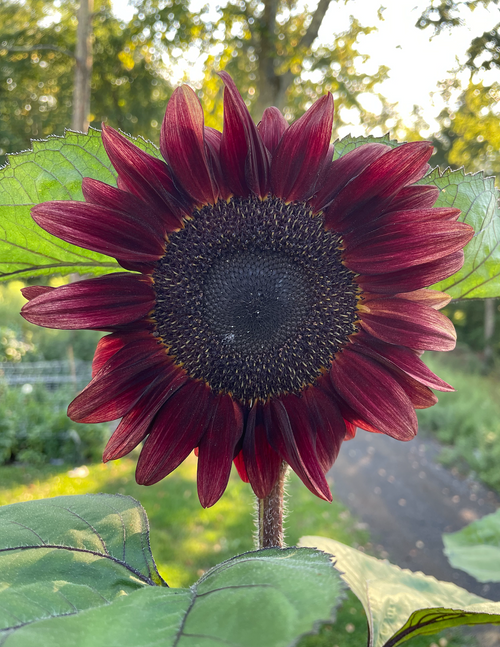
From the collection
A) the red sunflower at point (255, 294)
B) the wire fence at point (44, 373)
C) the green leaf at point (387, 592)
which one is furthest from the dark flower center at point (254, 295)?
the wire fence at point (44, 373)

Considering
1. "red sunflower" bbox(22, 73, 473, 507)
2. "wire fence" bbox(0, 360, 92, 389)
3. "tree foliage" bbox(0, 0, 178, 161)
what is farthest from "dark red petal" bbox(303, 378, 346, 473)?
"tree foliage" bbox(0, 0, 178, 161)

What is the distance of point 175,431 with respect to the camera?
0.83 metres

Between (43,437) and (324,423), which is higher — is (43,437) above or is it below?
below

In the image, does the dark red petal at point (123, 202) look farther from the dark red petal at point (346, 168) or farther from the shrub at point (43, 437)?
the shrub at point (43, 437)

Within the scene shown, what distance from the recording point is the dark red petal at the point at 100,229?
707mm

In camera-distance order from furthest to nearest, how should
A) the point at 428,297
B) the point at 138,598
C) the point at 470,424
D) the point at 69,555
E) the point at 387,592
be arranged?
the point at 470,424
the point at 387,592
the point at 428,297
the point at 69,555
the point at 138,598

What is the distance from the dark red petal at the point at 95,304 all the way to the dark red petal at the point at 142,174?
0.12 metres

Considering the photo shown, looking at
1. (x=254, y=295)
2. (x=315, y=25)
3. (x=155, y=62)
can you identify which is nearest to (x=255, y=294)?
(x=254, y=295)

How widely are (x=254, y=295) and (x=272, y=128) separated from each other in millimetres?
267

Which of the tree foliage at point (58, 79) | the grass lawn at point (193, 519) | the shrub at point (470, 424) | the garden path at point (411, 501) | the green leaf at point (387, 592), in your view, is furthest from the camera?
the tree foliage at point (58, 79)

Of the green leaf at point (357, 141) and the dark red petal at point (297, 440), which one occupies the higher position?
the green leaf at point (357, 141)

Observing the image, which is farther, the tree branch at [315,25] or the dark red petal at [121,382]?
the tree branch at [315,25]

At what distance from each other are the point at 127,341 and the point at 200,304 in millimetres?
134

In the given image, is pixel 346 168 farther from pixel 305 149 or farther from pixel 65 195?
pixel 65 195
